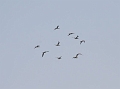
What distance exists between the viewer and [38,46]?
18900 centimetres

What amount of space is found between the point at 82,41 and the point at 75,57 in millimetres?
5561

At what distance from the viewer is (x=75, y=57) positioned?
194m

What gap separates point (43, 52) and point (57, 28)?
10381mm

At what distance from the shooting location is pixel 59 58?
193250mm

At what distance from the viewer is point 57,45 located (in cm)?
18462

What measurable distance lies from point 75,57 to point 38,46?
42.5ft

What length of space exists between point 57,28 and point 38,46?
27.9 ft

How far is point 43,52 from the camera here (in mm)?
192000

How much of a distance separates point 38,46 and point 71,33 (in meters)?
10.9

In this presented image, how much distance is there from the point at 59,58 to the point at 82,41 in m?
8.99

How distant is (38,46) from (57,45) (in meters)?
7.32

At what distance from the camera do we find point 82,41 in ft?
633
